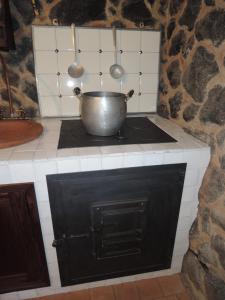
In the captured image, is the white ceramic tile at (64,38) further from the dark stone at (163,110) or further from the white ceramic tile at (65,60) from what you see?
the dark stone at (163,110)

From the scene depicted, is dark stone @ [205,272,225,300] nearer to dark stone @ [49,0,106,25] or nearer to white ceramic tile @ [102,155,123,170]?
white ceramic tile @ [102,155,123,170]

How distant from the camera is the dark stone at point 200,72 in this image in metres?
1.01

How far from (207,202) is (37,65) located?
1281mm

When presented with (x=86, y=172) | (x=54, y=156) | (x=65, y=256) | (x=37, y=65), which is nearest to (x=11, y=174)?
(x=54, y=156)

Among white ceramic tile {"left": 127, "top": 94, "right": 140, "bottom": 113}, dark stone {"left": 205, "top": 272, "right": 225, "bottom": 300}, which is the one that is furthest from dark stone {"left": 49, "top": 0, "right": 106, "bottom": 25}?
dark stone {"left": 205, "top": 272, "right": 225, "bottom": 300}

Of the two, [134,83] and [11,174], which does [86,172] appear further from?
[134,83]

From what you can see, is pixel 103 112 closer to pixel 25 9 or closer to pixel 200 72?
pixel 200 72

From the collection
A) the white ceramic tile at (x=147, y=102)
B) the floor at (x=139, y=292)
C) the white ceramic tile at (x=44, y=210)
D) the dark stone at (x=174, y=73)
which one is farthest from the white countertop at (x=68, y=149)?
the floor at (x=139, y=292)

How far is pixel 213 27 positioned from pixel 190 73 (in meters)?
0.24

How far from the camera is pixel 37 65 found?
4.44 ft

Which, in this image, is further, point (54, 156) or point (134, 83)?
point (134, 83)

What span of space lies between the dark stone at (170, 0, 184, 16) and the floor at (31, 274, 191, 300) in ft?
5.42

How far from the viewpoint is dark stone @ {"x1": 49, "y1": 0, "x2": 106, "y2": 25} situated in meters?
1.27

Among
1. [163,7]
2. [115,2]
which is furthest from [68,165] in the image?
[163,7]
